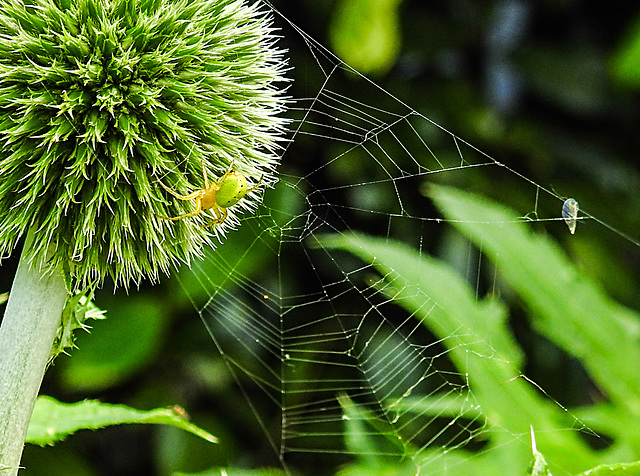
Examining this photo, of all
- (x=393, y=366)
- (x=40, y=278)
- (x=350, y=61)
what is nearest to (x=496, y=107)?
(x=350, y=61)

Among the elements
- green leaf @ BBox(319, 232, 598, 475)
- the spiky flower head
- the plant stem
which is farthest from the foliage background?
the plant stem

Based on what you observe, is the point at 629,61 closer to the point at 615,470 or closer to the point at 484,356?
the point at 484,356

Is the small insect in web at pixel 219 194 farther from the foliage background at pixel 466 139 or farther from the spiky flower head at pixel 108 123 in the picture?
the foliage background at pixel 466 139

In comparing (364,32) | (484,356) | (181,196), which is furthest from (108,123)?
(364,32)

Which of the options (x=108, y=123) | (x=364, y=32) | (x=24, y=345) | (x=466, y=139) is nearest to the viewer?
(x=24, y=345)

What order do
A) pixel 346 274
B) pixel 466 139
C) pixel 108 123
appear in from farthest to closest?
pixel 466 139 < pixel 346 274 < pixel 108 123

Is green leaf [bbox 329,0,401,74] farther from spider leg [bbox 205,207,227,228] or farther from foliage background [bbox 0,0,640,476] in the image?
spider leg [bbox 205,207,227,228]
